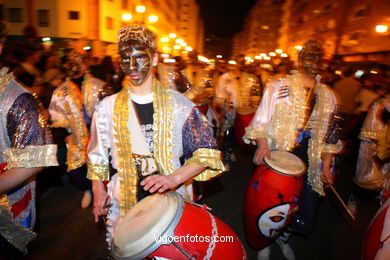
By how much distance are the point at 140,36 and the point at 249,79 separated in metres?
6.51

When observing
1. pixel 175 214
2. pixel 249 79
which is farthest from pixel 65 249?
pixel 249 79

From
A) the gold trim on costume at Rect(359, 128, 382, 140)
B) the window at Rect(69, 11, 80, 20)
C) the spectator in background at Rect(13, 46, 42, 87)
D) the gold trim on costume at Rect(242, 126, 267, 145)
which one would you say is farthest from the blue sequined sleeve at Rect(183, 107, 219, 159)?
the window at Rect(69, 11, 80, 20)

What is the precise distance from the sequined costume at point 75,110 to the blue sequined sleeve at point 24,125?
2.65 meters

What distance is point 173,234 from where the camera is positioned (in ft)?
5.01

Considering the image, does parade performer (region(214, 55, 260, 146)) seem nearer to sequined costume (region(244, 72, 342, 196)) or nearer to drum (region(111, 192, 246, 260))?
sequined costume (region(244, 72, 342, 196))

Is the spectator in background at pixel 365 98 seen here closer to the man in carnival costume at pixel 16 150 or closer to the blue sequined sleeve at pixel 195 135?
the blue sequined sleeve at pixel 195 135

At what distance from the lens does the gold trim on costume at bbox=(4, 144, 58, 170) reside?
1585 millimetres

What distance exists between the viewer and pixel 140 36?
201 cm

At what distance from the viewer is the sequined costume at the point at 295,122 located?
3.11 meters

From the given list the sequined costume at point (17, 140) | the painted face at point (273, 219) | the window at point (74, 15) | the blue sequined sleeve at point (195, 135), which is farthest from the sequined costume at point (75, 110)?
the window at point (74, 15)

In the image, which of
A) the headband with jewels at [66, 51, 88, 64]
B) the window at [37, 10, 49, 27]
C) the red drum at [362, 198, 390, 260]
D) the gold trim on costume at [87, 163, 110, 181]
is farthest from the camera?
the window at [37, 10, 49, 27]

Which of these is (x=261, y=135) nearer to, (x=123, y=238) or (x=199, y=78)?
(x=123, y=238)

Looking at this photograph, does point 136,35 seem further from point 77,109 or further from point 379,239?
point 77,109

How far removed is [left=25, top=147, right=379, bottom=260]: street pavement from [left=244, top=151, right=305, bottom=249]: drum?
98 cm
